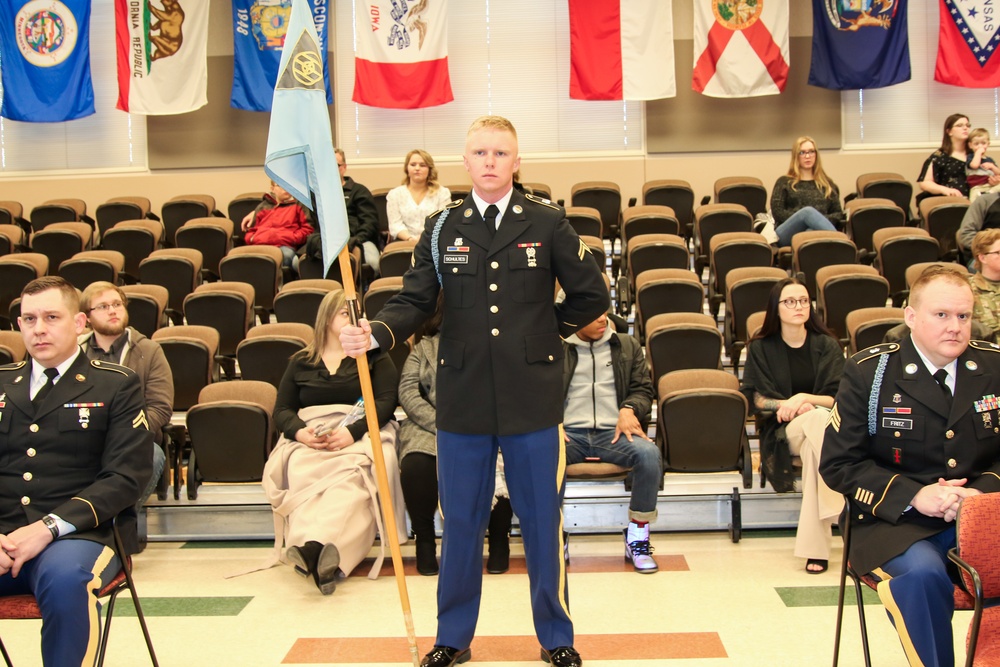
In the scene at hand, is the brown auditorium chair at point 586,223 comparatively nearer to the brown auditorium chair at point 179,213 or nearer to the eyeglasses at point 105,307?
the brown auditorium chair at point 179,213

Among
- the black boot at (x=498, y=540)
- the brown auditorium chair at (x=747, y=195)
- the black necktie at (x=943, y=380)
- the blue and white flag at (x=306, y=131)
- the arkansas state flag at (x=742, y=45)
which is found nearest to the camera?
the black necktie at (x=943, y=380)

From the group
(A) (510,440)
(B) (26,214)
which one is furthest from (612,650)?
(B) (26,214)

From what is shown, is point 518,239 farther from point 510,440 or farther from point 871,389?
point 871,389

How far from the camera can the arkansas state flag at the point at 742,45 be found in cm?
942

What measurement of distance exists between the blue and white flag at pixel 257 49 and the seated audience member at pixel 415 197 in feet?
8.85

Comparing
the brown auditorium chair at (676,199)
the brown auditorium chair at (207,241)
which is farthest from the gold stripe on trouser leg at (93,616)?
the brown auditorium chair at (676,199)

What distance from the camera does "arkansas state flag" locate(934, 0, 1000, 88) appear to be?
9281mm

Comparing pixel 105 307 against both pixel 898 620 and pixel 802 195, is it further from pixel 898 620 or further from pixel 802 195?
pixel 802 195

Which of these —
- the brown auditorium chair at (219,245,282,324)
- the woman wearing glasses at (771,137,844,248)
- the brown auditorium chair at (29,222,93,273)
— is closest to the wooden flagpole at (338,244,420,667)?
the brown auditorium chair at (219,245,282,324)

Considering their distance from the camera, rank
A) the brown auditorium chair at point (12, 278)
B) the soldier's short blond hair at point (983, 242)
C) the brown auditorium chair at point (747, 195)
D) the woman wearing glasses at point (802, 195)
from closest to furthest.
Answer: the soldier's short blond hair at point (983, 242)
the brown auditorium chair at point (12, 278)
the woman wearing glasses at point (802, 195)
the brown auditorium chair at point (747, 195)

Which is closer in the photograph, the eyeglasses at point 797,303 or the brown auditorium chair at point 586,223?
the eyeglasses at point 797,303

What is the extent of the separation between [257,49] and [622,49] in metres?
3.57

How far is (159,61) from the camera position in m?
9.68

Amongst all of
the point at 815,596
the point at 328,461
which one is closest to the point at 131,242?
the point at 328,461
